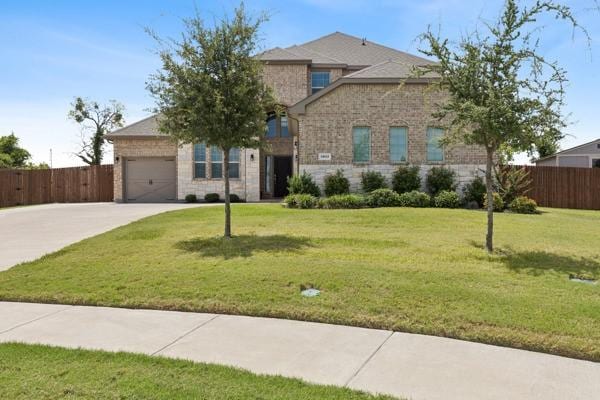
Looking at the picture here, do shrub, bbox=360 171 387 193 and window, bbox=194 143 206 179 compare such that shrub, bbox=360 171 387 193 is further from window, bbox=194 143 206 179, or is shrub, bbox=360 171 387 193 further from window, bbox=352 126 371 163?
window, bbox=194 143 206 179

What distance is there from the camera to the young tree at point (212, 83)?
10266 mm

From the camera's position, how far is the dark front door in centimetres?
2619

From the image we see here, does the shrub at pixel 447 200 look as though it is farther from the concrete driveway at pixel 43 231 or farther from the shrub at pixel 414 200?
the concrete driveway at pixel 43 231

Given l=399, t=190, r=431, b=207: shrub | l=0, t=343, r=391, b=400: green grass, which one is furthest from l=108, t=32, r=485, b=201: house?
l=0, t=343, r=391, b=400: green grass

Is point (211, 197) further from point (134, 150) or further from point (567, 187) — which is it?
point (567, 187)

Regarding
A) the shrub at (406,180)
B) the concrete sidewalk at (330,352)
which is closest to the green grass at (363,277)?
the concrete sidewalk at (330,352)

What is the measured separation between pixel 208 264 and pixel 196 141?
3975 mm

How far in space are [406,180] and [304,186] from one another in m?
4.35

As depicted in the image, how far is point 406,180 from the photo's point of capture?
61.4ft

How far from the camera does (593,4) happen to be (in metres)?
5.29

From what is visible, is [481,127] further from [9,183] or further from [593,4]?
[9,183]

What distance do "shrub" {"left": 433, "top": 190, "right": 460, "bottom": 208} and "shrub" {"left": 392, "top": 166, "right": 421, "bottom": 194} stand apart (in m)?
1.28

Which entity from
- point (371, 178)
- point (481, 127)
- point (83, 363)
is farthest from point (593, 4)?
point (371, 178)

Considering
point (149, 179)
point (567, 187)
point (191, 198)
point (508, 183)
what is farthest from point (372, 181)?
point (149, 179)
